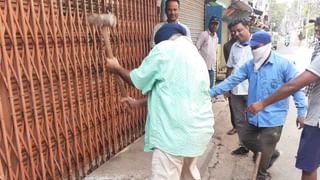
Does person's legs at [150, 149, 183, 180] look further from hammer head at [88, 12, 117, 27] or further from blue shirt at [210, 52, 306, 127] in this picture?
blue shirt at [210, 52, 306, 127]

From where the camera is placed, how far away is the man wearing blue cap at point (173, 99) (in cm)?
224

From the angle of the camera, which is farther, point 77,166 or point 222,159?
point 222,159

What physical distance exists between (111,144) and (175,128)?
2.14 metres

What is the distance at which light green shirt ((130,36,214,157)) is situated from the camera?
7.32ft

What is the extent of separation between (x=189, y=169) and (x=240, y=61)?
2.60 metres

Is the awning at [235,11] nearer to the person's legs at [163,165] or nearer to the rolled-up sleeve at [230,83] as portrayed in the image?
the rolled-up sleeve at [230,83]

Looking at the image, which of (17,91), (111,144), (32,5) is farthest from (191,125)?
(111,144)

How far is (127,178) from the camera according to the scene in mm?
3586

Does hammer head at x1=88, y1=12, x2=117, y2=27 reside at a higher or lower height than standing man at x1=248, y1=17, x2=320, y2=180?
higher

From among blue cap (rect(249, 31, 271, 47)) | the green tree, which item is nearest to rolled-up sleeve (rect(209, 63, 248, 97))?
blue cap (rect(249, 31, 271, 47))

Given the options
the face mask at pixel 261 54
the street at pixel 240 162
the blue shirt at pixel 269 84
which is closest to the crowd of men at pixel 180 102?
the blue shirt at pixel 269 84

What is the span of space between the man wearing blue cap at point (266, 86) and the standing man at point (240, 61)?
63 centimetres

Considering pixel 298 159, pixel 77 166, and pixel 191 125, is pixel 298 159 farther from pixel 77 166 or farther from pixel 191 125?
pixel 77 166

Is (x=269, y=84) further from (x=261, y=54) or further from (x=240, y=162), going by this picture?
(x=240, y=162)
